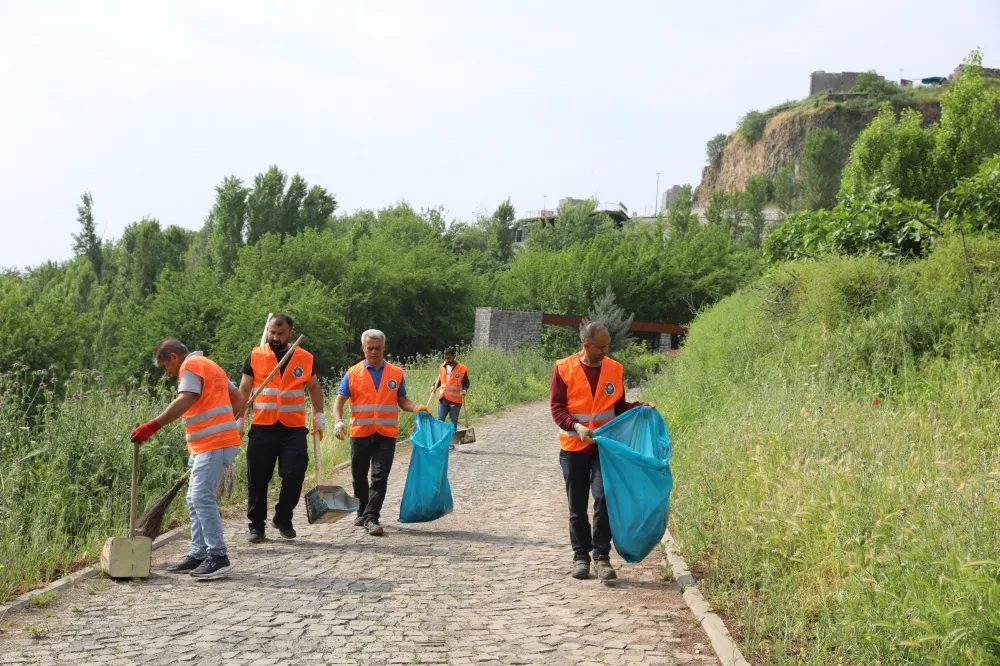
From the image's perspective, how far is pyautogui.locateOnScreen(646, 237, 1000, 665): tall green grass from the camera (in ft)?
15.1

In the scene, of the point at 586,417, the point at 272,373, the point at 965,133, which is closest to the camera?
the point at 586,417

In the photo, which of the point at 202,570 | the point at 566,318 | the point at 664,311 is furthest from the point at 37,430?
the point at 664,311

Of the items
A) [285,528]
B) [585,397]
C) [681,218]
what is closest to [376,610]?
[585,397]

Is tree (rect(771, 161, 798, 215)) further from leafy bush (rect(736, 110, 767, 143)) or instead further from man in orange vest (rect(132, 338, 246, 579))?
man in orange vest (rect(132, 338, 246, 579))

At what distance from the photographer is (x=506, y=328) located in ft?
121

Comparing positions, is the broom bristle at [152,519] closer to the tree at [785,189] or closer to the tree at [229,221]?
the tree at [229,221]

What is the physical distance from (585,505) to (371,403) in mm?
2514

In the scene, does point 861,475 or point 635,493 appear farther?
point 635,493

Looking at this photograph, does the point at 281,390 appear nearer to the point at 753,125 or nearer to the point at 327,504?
the point at 327,504

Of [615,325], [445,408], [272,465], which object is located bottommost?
[445,408]

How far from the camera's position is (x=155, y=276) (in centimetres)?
6500

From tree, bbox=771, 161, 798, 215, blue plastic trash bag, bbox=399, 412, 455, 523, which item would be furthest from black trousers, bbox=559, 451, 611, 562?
tree, bbox=771, 161, 798, 215

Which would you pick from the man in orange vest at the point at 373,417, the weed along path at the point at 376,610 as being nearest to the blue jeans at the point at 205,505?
the weed along path at the point at 376,610

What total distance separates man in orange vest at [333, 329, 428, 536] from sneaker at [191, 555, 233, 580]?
197cm
